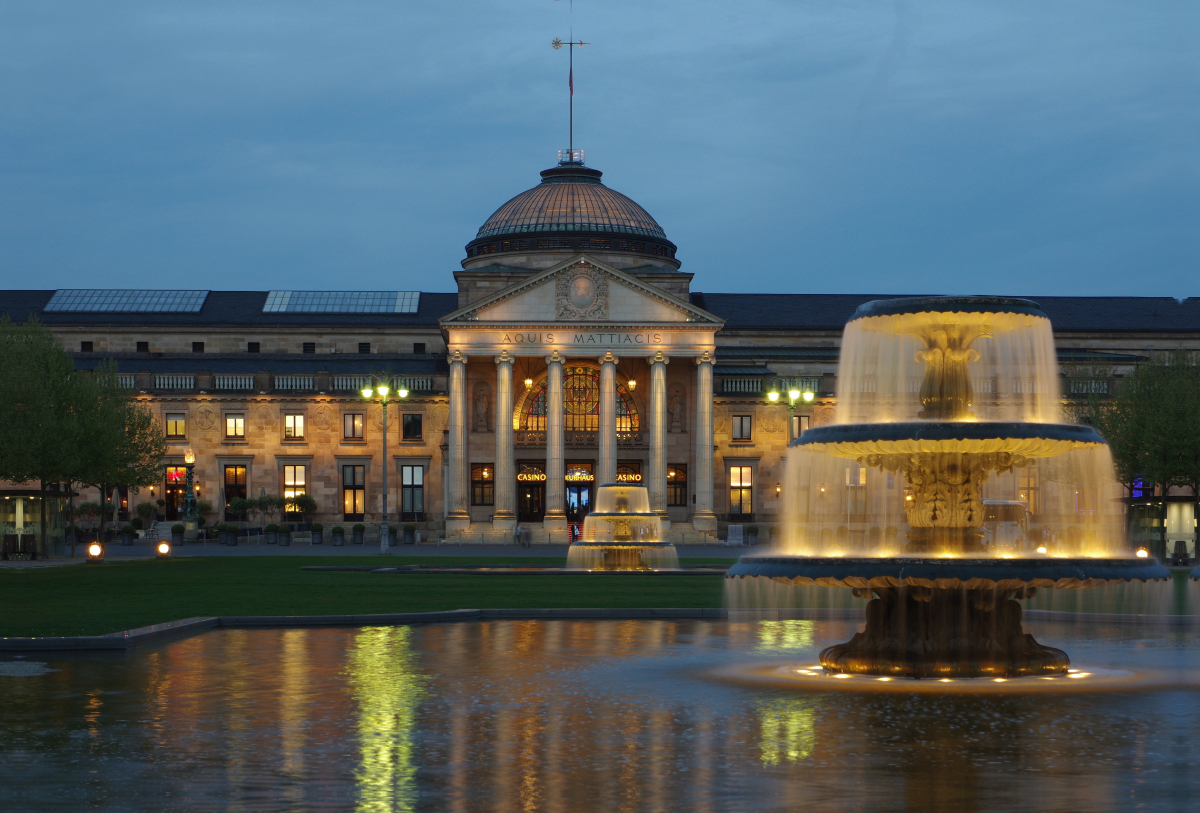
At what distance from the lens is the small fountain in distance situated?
45844 millimetres

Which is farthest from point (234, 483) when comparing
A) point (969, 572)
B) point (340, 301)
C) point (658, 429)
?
point (969, 572)

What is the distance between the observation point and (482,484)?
87.8 m

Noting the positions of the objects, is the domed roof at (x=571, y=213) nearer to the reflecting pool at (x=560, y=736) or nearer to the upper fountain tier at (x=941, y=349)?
the upper fountain tier at (x=941, y=349)

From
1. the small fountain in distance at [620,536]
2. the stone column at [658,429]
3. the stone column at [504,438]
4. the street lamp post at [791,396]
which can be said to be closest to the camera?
the small fountain in distance at [620,536]

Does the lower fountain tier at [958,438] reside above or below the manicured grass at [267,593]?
above

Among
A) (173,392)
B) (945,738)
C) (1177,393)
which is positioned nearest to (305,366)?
(173,392)

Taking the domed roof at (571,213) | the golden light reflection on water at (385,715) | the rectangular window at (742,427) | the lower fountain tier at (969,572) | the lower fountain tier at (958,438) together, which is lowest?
the golden light reflection on water at (385,715)

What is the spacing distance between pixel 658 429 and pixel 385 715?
6941 cm

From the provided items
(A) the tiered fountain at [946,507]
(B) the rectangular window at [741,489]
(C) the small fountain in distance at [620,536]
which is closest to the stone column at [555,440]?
(B) the rectangular window at [741,489]

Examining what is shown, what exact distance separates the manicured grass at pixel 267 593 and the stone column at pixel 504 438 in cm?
3691

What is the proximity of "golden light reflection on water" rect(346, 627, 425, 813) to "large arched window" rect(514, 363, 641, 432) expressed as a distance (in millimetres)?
66087

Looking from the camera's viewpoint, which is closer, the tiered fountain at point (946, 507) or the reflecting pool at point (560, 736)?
the reflecting pool at point (560, 736)

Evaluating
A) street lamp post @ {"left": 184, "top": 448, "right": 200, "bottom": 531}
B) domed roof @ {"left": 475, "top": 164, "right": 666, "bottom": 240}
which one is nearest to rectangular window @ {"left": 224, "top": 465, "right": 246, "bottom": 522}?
street lamp post @ {"left": 184, "top": 448, "right": 200, "bottom": 531}

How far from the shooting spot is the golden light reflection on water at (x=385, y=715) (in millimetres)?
10570
